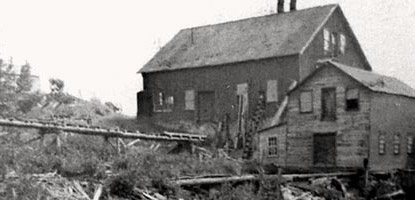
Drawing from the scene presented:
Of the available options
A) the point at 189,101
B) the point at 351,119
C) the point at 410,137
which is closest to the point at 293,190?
the point at 351,119

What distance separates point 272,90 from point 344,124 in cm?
698

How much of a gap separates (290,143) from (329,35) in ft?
31.9

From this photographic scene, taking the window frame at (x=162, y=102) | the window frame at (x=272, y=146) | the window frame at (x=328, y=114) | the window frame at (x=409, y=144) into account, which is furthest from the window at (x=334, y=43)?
the window frame at (x=162, y=102)

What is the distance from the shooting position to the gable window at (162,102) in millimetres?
40375

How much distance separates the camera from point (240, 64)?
119 ft

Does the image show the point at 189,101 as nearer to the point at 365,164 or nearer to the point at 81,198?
the point at 365,164

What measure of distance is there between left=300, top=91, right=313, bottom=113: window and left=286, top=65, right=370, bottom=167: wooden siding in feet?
0.66

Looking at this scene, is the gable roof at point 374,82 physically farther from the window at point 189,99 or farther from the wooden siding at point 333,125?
the window at point 189,99

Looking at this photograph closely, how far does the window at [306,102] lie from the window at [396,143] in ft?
16.1

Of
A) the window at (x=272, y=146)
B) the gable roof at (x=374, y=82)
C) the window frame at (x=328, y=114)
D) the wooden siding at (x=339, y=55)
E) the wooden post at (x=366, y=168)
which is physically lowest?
the wooden post at (x=366, y=168)

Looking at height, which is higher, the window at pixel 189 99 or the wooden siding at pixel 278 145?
the window at pixel 189 99

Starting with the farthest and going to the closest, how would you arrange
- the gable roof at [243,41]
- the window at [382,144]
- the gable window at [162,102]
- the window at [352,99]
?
1. the gable window at [162,102]
2. the gable roof at [243,41]
3. the window at [382,144]
4. the window at [352,99]

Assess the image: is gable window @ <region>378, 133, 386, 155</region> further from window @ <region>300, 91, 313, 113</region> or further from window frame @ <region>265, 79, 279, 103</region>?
window frame @ <region>265, 79, 279, 103</region>

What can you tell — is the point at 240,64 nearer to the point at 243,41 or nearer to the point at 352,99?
the point at 243,41
